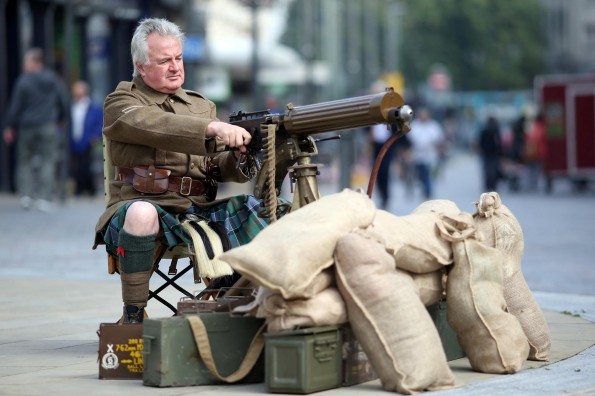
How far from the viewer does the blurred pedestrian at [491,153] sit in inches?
1184

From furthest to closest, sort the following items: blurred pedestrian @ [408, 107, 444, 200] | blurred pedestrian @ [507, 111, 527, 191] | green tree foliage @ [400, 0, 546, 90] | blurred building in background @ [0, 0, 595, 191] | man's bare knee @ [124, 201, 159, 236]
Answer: green tree foliage @ [400, 0, 546, 90] → blurred pedestrian @ [507, 111, 527, 191] → blurred pedestrian @ [408, 107, 444, 200] → blurred building in background @ [0, 0, 595, 191] → man's bare knee @ [124, 201, 159, 236]

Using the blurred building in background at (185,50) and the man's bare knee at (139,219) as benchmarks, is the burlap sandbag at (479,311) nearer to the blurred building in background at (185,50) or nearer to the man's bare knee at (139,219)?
the man's bare knee at (139,219)

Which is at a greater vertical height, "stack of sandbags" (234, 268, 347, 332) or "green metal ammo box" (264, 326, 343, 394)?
"stack of sandbags" (234, 268, 347, 332)

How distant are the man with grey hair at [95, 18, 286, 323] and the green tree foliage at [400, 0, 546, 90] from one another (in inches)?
4049

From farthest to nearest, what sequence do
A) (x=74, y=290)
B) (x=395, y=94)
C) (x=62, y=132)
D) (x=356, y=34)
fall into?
(x=356, y=34), (x=62, y=132), (x=74, y=290), (x=395, y=94)

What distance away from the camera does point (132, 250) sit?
6.75 m

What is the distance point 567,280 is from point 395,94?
18.6 ft

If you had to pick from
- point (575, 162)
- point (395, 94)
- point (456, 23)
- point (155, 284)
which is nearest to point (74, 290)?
point (155, 284)

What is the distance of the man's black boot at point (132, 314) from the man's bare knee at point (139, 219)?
1.24ft

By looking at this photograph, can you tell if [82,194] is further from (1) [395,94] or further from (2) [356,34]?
(2) [356,34]

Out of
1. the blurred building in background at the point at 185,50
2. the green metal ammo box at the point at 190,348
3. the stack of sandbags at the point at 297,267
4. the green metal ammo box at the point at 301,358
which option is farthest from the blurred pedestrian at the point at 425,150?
the green metal ammo box at the point at 301,358

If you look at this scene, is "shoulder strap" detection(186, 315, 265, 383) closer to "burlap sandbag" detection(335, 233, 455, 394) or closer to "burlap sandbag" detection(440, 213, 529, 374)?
"burlap sandbag" detection(335, 233, 455, 394)

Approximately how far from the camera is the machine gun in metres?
6.17

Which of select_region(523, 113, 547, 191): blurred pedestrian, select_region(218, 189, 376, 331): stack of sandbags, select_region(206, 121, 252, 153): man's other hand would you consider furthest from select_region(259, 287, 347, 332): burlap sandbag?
select_region(523, 113, 547, 191): blurred pedestrian
